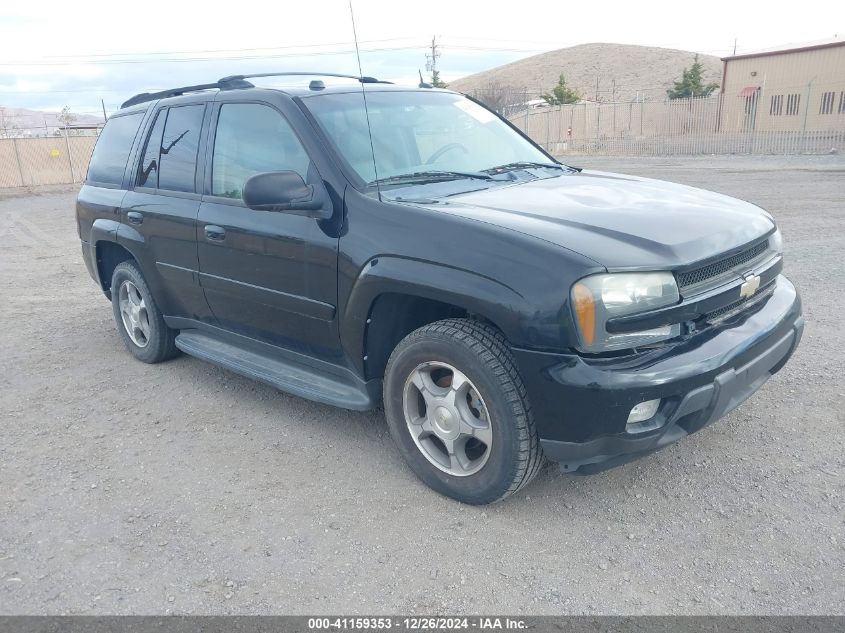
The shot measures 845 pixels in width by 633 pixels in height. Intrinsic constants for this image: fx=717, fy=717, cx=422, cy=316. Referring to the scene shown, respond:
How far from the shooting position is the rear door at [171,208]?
438cm

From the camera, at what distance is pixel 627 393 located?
106 inches

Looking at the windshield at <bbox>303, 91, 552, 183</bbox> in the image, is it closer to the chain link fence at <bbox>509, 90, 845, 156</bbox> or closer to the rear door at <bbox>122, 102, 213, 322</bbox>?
the rear door at <bbox>122, 102, 213, 322</bbox>

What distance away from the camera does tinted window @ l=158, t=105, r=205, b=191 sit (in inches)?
173

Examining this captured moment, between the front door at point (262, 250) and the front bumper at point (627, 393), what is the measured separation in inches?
48.1

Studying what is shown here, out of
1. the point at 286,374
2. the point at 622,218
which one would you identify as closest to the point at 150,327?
the point at 286,374

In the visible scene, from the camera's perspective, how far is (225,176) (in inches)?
163

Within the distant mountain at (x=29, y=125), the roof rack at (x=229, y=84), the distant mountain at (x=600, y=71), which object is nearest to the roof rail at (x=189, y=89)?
the roof rack at (x=229, y=84)

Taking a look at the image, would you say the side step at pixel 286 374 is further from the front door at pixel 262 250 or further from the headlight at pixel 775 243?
the headlight at pixel 775 243

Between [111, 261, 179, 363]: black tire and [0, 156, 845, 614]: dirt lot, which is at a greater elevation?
→ [111, 261, 179, 363]: black tire

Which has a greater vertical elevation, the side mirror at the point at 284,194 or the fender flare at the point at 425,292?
the side mirror at the point at 284,194

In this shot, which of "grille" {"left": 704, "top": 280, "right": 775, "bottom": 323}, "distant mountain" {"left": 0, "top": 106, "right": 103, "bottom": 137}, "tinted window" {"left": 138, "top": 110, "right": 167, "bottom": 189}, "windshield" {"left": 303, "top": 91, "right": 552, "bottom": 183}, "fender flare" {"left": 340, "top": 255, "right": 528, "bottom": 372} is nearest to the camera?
"fender flare" {"left": 340, "top": 255, "right": 528, "bottom": 372}

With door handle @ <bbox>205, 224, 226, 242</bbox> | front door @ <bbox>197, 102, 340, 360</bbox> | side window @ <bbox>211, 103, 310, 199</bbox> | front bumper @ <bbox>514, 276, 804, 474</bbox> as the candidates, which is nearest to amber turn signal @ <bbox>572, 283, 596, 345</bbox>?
front bumper @ <bbox>514, 276, 804, 474</bbox>

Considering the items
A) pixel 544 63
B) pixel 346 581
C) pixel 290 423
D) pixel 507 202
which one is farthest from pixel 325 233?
pixel 544 63

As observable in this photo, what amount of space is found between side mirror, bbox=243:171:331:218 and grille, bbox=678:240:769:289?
1.66 meters
